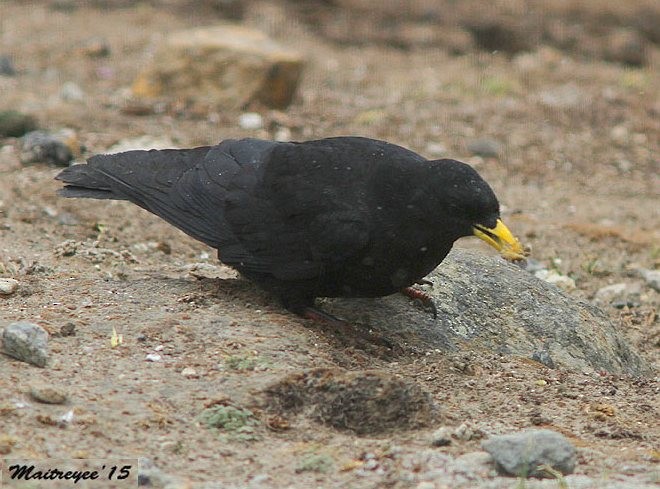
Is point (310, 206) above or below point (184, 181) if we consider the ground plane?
above

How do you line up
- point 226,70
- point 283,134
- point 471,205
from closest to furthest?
point 471,205, point 283,134, point 226,70

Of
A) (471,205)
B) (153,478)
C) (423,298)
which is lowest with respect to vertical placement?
(423,298)

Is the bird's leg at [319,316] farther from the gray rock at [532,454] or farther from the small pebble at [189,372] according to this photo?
the gray rock at [532,454]

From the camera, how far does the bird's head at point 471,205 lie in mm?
4945

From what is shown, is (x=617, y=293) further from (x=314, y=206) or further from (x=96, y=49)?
(x=96, y=49)

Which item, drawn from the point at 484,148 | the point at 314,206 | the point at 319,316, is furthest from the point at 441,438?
the point at 484,148

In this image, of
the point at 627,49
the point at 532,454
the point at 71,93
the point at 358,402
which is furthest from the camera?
the point at 627,49

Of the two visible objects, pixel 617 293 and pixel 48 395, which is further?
pixel 617 293

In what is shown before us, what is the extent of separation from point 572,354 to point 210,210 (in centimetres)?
189

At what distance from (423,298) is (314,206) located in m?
0.76

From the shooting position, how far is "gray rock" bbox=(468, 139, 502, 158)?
31.3 feet

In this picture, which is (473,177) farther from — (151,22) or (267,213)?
(151,22)

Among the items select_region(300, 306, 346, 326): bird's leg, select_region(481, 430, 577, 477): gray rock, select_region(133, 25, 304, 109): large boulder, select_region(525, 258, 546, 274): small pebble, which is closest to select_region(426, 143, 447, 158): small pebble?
select_region(133, 25, 304, 109): large boulder

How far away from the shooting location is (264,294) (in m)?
5.49
